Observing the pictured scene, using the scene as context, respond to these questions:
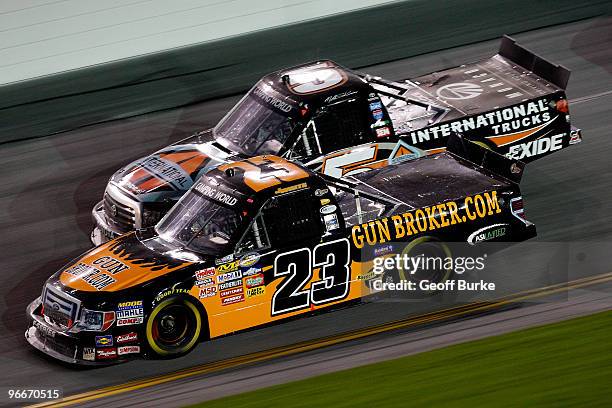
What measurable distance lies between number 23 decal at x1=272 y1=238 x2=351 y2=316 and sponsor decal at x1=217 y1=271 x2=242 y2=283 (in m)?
0.36

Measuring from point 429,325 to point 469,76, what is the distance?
4851 millimetres

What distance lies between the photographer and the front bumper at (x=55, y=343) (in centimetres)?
1023

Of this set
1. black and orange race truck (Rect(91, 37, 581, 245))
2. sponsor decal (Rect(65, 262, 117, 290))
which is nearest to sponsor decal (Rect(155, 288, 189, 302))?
sponsor decal (Rect(65, 262, 117, 290))

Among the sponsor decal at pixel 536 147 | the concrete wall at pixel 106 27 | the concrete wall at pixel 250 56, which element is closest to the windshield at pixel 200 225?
the sponsor decal at pixel 536 147

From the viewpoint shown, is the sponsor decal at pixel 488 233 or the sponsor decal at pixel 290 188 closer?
the sponsor decal at pixel 290 188

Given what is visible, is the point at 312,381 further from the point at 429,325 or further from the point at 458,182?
the point at 458,182

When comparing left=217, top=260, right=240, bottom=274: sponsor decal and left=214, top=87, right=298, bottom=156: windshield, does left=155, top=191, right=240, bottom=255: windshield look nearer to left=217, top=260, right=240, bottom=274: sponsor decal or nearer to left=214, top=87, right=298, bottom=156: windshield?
left=217, top=260, right=240, bottom=274: sponsor decal

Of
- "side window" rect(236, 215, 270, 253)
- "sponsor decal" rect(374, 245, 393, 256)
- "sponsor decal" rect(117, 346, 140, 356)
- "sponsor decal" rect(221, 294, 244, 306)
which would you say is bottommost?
"sponsor decal" rect(117, 346, 140, 356)

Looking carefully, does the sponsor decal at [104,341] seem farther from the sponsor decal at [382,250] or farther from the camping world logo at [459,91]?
the camping world logo at [459,91]

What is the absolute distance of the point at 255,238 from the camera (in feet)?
35.2

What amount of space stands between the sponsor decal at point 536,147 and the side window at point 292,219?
367 centimetres

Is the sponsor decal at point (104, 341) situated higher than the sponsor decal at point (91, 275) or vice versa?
the sponsor decal at point (91, 275)

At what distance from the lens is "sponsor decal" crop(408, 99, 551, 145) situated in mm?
13477

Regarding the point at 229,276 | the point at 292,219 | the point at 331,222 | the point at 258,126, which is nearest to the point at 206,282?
the point at 229,276
